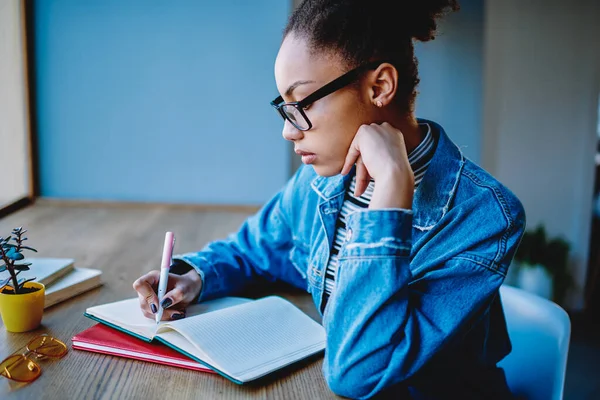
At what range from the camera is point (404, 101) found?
1060 millimetres

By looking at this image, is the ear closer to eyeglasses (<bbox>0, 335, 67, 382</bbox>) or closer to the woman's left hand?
the woman's left hand

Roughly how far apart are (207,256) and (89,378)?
420 millimetres

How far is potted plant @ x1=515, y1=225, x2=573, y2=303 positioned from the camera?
3.47 meters

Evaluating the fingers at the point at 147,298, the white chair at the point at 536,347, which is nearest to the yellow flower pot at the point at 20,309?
the fingers at the point at 147,298

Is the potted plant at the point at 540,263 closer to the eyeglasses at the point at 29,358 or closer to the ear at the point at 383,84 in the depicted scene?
the ear at the point at 383,84

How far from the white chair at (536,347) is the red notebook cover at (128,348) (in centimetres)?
65

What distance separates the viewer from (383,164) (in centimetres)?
93

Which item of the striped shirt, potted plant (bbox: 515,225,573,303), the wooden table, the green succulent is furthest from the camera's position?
potted plant (bbox: 515,225,573,303)

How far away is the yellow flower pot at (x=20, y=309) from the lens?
0.99 m

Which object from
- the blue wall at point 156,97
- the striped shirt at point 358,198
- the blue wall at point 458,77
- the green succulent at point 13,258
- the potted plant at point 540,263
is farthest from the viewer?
the potted plant at point 540,263

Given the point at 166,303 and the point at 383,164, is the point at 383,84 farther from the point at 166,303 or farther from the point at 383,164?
the point at 166,303

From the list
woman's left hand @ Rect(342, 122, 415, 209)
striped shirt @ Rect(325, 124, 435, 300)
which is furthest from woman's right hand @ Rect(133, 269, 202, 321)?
woman's left hand @ Rect(342, 122, 415, 209)

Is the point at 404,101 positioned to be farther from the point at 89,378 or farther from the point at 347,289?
the point at 89,378

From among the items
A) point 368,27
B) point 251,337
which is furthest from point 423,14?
point 251,337
